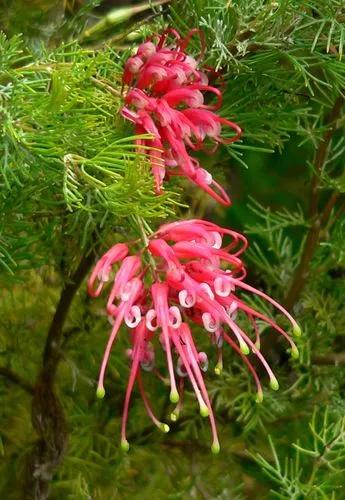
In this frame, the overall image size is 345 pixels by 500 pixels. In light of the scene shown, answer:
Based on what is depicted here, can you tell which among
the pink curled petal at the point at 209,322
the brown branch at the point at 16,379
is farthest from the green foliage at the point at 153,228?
the pink curled petal at the point at 209,322

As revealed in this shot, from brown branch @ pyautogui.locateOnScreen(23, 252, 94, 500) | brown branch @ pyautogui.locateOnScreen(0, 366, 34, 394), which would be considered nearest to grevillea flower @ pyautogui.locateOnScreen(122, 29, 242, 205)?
brown branch @ pyautogui.locateOnScreen(23, 252, 94, 500)

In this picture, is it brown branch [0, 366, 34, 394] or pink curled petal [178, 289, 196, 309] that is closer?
pink curled petal [178, 289, 196, 309]

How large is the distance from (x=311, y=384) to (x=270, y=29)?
0.36 metres

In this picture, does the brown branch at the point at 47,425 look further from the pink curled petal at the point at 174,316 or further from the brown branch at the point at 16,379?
the pink curled petal at the point at 174,316

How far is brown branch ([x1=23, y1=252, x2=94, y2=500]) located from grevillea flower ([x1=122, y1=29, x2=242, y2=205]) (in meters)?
0.22

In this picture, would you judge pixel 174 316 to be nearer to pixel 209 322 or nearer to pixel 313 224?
pixel 209 322

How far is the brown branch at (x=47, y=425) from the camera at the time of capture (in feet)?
2.66

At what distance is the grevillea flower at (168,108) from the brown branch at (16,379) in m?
0.32

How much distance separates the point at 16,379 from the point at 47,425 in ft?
0.30

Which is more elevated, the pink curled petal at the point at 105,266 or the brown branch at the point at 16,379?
the pink curled petal at the point at 105,266

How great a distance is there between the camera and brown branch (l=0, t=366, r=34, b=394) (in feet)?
2.91

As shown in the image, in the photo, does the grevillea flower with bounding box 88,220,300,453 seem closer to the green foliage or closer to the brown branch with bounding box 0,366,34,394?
the green foliage

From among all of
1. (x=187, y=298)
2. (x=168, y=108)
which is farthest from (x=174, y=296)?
(x=168, y=108)

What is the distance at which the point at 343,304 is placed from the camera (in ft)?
3.02
